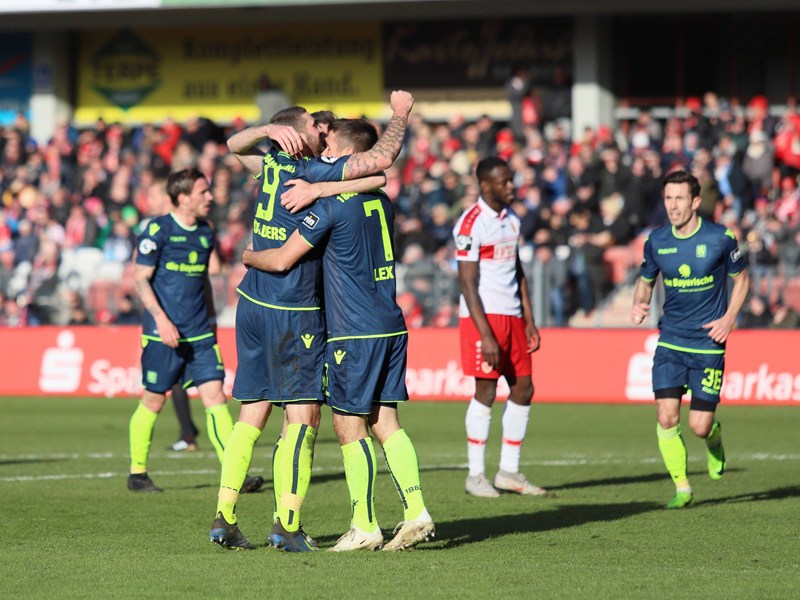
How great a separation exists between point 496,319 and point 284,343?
3.29 m

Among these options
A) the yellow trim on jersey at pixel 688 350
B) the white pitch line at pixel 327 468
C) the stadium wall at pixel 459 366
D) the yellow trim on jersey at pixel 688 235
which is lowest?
the white pitch line at pixel 327 468

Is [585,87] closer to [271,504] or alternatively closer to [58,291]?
[58,291]

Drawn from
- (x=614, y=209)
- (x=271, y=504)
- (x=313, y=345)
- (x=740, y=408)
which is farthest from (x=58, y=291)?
(x=313, y=345)

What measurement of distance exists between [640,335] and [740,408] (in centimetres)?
153

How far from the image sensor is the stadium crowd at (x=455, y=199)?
64.6 feet

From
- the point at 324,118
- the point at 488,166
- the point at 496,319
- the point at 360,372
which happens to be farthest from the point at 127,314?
the point at 360,372

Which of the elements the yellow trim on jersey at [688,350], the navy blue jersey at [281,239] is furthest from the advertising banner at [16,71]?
the navy blue jersey at [281,239]

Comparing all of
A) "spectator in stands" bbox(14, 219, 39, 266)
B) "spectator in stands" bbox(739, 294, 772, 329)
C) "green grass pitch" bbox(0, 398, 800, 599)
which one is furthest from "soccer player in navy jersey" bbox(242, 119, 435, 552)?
"spectator in stands" bbox(14, 219, 39, 266)

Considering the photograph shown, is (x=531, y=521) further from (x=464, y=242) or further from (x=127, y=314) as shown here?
(x=127, y=314)

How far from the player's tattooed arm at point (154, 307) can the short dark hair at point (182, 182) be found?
23.2 inches

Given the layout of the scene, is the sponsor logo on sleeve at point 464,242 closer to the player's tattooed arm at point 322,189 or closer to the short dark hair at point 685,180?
the short dark hair at point 685,180

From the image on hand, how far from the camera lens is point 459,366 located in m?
18.9

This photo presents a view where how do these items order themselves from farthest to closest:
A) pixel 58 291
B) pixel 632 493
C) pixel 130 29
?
pixel 130 29, pixel 58 291, pixel 632 493

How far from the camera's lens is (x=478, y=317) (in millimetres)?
10266
